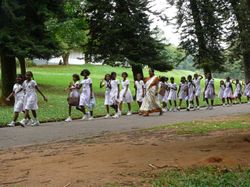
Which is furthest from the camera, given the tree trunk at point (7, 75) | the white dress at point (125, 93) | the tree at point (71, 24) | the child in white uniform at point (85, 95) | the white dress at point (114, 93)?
the tree at point (71, 24)

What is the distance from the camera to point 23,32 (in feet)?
82.7

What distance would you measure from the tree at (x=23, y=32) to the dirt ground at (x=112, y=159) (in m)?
13.4

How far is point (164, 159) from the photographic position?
27.9ft

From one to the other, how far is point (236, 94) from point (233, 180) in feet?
89.7

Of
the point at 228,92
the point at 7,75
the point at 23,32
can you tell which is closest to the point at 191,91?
the point at 228,92

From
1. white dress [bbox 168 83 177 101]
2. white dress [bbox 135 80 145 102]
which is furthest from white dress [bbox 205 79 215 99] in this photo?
white dress [bbox 135 80 145 102]

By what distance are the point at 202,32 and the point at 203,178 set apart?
34.6 metres

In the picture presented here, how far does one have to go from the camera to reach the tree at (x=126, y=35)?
33000mm

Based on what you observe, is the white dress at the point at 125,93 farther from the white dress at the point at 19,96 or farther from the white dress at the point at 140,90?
the white dress at the point at 19,96

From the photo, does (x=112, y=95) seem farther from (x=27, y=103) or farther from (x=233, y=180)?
(x=233, y=180)

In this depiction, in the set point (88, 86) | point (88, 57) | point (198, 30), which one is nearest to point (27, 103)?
point (88, 86)

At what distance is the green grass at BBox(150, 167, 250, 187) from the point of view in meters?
6.64

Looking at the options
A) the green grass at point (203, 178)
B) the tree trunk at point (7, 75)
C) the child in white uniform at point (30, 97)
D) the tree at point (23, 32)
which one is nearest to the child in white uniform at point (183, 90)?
the tree at point (23, 32)

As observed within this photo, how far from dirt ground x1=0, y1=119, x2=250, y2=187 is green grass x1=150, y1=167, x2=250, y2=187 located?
310 millimetres
